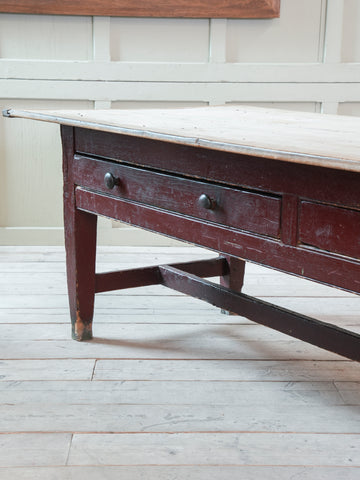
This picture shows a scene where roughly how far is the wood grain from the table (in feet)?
4.26

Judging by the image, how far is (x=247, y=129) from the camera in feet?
6.58

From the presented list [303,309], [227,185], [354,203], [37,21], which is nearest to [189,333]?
[303,309]

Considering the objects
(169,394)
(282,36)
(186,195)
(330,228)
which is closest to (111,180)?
(186,195)

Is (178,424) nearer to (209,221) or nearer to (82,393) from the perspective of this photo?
(82,393)

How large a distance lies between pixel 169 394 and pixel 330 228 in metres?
0.88

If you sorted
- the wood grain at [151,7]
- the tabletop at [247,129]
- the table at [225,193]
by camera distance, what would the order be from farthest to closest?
1. the wood grain at [151,7]
2. the table at [225,193]
3. the tabletop at [247,129]

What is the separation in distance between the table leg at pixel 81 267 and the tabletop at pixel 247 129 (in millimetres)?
413

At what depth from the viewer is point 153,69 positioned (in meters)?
4.02

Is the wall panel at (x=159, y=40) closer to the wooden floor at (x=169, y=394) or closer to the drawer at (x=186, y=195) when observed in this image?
the wooden floor at (x=169, y=394)

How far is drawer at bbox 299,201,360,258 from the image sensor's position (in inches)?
63.9

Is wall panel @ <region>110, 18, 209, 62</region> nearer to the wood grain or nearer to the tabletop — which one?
the wood grain

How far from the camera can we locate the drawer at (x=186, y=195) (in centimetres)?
183

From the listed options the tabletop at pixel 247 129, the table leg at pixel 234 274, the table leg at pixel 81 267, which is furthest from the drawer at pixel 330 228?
the table leg at pixel 234 274

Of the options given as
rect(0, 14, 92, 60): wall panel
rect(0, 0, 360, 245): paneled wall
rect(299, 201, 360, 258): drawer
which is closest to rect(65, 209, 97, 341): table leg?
rect(299, 201, 360, 258): drawer
